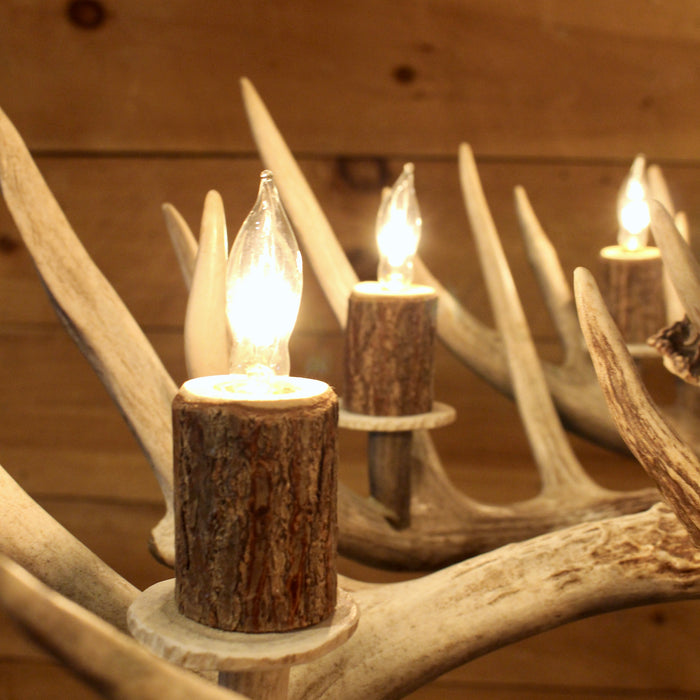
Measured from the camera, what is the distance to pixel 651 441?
0.66m

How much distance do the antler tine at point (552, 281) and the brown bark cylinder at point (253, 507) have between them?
Answer: 773mm

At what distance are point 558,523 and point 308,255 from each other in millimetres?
415

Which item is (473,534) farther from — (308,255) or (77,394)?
(77,394)

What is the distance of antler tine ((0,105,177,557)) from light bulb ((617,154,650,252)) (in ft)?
2.01

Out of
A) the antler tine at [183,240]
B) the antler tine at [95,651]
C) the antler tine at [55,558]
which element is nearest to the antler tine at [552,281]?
the antler tine at [183,240]

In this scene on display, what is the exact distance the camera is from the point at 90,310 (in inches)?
31.4

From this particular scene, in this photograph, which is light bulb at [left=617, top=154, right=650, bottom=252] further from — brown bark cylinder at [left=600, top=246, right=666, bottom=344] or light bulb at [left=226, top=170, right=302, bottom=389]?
light bulb at [left=226, top=170, right=302, bottom=389]

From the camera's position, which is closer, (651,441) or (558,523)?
(651,441)

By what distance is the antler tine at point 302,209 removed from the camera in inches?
44.2

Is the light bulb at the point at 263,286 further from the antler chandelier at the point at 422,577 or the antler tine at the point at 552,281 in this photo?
the antler tine at the point at 552,281

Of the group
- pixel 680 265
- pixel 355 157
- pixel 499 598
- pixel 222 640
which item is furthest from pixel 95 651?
pixel 355 157

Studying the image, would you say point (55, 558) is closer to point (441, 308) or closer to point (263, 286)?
point (263, 286)

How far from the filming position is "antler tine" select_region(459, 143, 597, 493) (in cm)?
113

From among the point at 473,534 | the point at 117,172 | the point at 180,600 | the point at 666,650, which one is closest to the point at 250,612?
the point at 180,600
